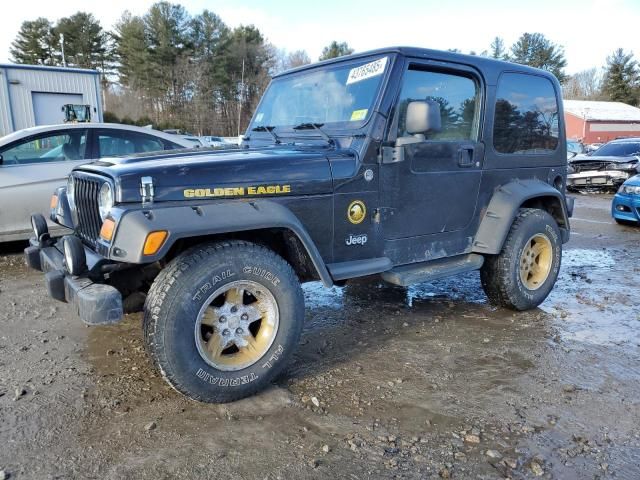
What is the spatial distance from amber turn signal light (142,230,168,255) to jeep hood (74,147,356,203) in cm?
25

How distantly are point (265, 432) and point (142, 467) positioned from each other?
630 mm

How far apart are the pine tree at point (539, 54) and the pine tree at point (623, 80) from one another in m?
6.12

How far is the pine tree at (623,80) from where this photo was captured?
200ft

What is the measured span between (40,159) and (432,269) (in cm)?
509

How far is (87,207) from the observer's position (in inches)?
123

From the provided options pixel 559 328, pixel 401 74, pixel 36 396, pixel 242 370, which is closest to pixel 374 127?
pixel 401 74

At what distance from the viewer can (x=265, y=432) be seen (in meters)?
2.64

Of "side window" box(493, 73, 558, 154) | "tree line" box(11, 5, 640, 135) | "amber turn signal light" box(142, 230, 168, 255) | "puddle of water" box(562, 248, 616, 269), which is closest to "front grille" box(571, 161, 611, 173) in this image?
"puddle of water" box(562, 248, 616, 269)

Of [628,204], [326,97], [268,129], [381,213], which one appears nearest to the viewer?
[381,213]

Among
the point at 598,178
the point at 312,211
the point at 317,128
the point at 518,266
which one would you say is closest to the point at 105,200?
the point at 312,211

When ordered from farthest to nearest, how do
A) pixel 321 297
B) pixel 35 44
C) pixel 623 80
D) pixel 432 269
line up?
pixel 623 80
pixel 35 44
pixel 321 297
pixel 432 269

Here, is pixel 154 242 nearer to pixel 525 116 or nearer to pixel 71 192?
pixel 71 192

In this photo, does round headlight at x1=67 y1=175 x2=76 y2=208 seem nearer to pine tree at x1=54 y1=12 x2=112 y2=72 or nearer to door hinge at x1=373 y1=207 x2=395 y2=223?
door hinge at x1=373 y1=207 x2=395 y2=223

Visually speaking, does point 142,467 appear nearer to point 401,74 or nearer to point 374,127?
point 374,127
